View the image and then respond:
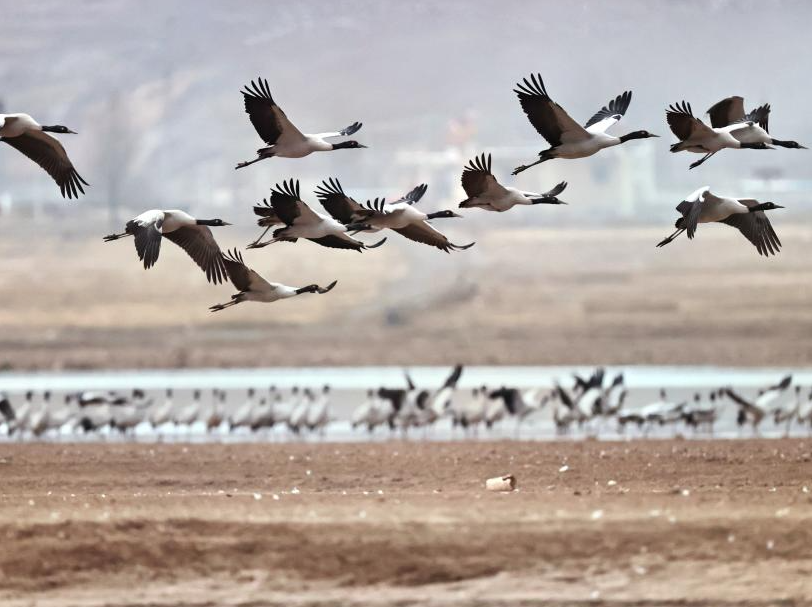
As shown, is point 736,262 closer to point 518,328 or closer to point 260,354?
point 518,328

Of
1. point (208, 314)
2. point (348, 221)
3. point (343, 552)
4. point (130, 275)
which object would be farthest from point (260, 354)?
point (343, 552)

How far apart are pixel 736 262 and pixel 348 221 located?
30290mm

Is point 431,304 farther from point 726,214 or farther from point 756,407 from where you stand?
point 726,214

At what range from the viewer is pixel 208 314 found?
4269 cm

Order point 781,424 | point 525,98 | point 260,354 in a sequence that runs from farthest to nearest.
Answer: point 260,354 → point 781,424 → point 525,98

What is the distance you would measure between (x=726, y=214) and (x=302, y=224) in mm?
3326

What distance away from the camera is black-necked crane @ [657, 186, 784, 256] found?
12797 mm

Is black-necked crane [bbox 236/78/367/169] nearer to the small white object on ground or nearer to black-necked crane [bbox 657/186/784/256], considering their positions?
black-necked crane [bbox 657/186/784/256]

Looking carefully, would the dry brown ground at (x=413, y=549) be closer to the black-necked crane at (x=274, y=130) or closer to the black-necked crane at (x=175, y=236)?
the black-necked crane at (x=175, y=236)

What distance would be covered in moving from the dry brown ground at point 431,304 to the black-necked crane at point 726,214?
2313 cm

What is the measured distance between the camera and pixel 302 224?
43.8 ft

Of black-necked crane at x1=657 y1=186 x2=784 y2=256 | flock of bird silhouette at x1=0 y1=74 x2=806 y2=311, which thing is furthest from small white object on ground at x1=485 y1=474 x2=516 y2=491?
black-necked crane at x1=657 y1=186 x2=784 y2=256

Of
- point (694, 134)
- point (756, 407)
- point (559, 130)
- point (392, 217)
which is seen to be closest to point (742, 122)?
point (694, 134)

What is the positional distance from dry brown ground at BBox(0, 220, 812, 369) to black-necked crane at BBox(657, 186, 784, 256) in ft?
75.9
